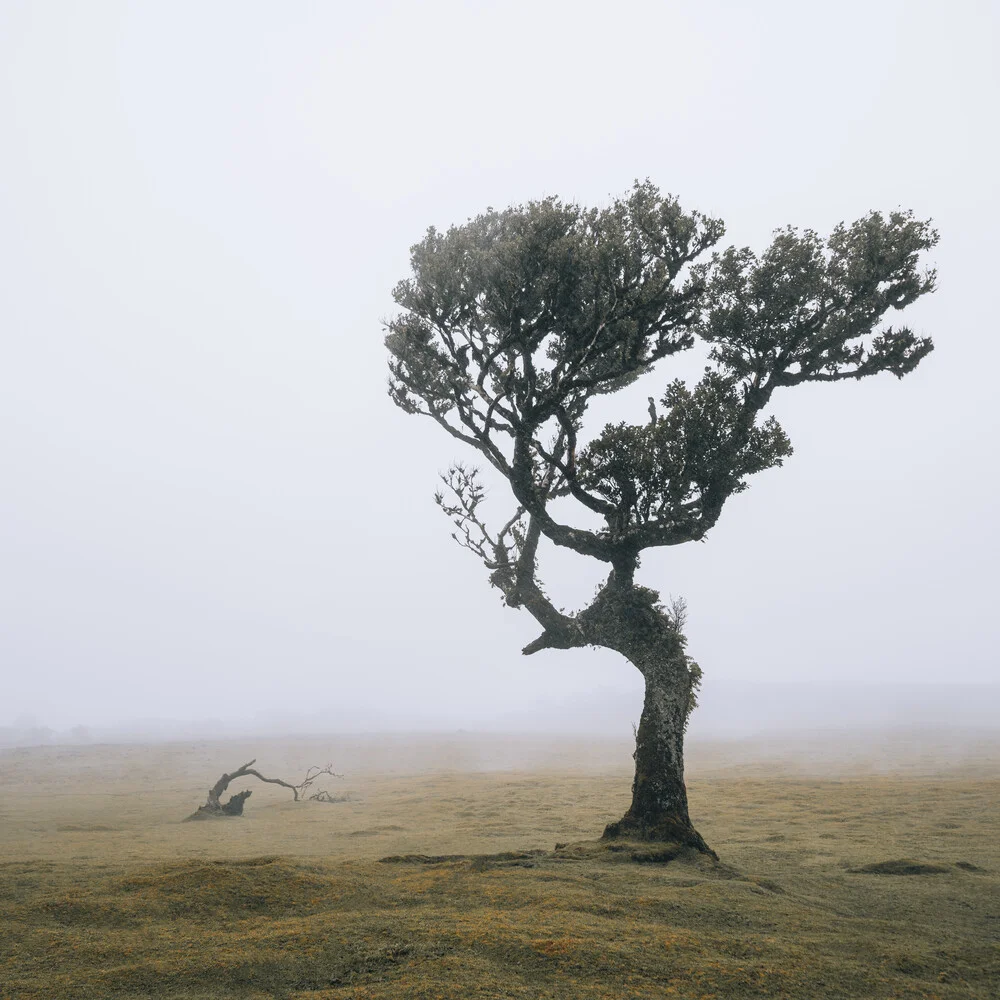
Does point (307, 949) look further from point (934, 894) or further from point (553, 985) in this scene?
point (934, 894)

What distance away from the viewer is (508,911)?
9.94 meters

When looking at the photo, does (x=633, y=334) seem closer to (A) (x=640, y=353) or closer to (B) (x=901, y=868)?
(A) (x=640, y=353)

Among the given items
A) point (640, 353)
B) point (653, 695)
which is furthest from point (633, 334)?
point (653, 695)

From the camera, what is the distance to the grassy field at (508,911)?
762cm

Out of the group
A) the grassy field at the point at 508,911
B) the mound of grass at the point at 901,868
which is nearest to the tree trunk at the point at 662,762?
the grassy field at the point at 508,911

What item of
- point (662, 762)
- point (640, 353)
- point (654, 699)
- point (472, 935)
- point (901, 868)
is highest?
point (640, 353)

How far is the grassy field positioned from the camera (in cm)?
762

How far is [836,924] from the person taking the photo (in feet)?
32.1

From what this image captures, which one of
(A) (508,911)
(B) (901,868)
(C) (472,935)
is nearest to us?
(C) (472,935)

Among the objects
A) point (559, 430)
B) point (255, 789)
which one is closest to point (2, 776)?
point (255, 789)

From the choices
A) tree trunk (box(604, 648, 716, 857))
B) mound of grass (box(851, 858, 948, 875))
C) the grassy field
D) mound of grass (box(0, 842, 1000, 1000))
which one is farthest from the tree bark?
mound of grass (box(851, 858, 948, 875))

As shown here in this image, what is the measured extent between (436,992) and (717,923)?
14.9 ft

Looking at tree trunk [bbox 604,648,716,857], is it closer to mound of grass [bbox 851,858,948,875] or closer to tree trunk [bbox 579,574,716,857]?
tree trunk [bbox 579,574,716,857]

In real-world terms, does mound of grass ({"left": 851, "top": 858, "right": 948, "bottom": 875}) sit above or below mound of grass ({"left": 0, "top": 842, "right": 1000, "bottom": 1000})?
below
